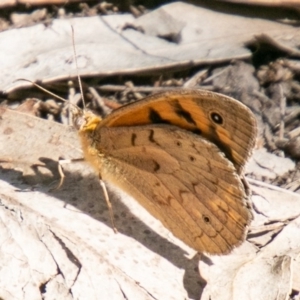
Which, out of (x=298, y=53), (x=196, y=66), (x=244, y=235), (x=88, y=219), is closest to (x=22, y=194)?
(x=88, y=219)

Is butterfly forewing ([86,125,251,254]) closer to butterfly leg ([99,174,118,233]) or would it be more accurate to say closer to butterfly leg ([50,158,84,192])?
butterfly leg ([99,174,118,233])

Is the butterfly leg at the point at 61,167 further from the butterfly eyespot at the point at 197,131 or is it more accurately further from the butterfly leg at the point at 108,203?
the butterfly eyespot at the point at 197,131

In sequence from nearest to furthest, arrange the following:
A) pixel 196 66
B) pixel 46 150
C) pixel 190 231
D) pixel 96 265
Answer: pixel 96 265
pixel 190 231
pixel 46 150
pixel 196 66

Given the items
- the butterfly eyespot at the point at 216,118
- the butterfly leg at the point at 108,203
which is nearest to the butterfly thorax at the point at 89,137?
the butterfly leg at the point at 108,203

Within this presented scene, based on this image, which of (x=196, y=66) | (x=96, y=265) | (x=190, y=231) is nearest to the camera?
(x=96, y=265)

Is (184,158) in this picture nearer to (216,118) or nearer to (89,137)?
(216,118)

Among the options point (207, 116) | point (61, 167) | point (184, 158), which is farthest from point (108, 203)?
point (207, 116)

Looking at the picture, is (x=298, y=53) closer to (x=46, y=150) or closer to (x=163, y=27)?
(x=163, y=27)
